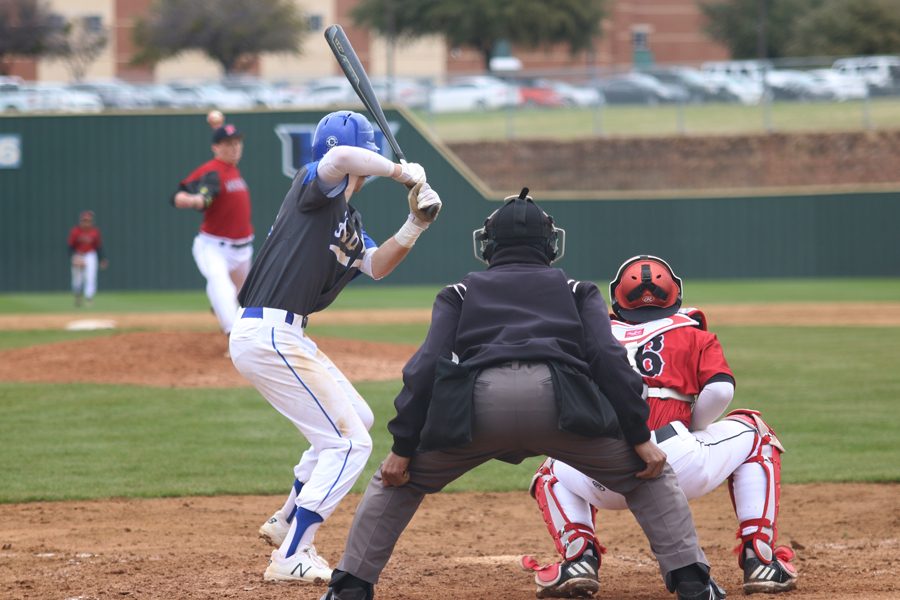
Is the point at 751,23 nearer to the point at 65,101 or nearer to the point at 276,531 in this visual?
the point at 65,101

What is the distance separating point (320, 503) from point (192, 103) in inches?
937

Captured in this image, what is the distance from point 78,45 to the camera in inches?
2190

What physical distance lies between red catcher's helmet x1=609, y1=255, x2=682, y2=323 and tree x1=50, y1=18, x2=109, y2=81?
5204 centimetres

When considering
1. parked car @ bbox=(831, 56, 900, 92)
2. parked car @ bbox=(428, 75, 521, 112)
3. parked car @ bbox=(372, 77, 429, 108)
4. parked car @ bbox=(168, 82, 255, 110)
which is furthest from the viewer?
parked car @ bbox=(831, 56, 900, 92)

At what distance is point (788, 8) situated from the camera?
192 ft

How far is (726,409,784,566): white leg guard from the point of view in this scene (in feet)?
16.6

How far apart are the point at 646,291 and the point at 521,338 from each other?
97 cm

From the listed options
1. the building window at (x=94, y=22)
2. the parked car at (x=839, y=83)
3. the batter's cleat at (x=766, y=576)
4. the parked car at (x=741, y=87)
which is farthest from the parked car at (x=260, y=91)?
the building window at (x=94, y=22)

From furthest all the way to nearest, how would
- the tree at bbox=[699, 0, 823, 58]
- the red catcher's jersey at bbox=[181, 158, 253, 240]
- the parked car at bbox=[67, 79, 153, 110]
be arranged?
the tree at bbox=[699, 0, 823, 58] → the parked car at bbox=[67, 79, 153, 110] → the red catcher's jersey at bbox=[181, 158, 253, 240]

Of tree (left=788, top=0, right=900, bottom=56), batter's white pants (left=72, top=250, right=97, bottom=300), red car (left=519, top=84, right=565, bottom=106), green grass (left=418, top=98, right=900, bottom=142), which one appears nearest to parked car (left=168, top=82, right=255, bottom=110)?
green grass (left=418, top=98, right=900, bottom=142)

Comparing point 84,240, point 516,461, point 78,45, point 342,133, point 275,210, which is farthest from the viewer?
point 78,45

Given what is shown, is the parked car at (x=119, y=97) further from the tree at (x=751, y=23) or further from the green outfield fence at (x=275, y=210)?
the tree at (x=751, y=23)

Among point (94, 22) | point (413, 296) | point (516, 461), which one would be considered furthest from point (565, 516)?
point (94, 22)

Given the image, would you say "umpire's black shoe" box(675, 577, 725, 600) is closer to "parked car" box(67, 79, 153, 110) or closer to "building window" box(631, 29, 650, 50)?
"parked car" box(67, 79, 153, 110)
